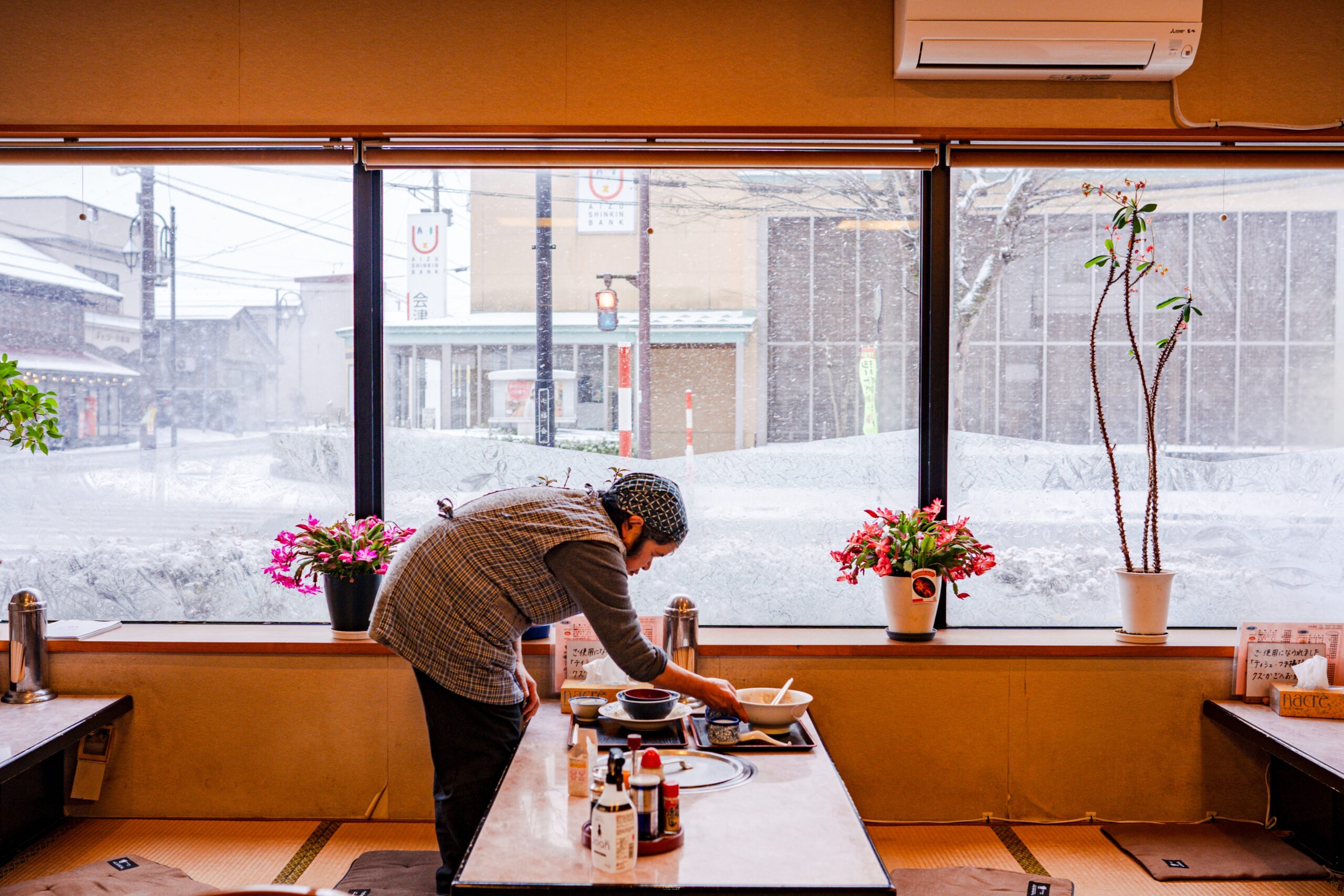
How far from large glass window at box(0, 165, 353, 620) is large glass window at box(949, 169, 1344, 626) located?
2.17 m

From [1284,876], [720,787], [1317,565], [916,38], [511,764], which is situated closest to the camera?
[720,787]

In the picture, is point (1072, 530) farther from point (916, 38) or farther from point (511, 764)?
point (511, 764)

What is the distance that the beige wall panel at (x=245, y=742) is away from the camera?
10.3ft

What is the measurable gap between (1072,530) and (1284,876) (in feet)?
3.76

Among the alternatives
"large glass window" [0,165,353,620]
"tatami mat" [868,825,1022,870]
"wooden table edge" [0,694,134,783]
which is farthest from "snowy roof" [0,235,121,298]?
"tatami mat" [868,825,1022,870]

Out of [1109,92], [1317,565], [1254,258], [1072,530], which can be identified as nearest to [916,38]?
[1109,92]

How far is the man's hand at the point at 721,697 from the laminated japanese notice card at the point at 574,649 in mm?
621

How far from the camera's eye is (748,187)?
3398mm

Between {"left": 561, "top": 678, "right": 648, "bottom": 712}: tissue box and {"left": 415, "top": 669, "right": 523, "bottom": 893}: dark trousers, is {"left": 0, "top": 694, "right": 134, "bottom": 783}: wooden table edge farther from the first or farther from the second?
{"left": 561, "top": 678, "right": 648, "bottom": 712}: tissue box

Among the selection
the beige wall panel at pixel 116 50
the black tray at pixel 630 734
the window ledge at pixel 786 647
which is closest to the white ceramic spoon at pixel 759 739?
the black tray at pixel 630 734

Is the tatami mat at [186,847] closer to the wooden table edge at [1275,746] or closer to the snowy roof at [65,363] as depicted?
the snowy roof at [65,363]

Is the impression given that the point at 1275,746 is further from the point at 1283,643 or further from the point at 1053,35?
the point at 1053,35

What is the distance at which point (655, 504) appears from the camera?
2242 mm

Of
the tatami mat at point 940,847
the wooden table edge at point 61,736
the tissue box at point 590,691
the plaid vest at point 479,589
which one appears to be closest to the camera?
the plaid vest at point 479,589
